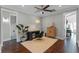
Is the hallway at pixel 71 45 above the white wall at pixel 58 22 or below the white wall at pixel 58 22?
below

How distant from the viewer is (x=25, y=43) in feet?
5.94

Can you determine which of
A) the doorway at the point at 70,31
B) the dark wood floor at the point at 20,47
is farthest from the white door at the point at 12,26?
the doorway at the point at 70,31

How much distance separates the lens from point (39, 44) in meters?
1.81

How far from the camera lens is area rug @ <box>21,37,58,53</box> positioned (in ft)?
5.77

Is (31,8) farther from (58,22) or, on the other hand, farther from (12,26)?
(58,22)

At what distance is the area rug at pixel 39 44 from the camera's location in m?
1.76

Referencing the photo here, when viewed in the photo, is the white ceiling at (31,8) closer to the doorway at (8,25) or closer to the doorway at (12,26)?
the doorway at (8,25)

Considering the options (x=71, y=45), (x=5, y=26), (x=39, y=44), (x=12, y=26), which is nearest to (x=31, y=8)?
(x=12, y=26)

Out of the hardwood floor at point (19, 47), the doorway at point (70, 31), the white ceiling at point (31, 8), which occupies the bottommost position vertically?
the hardwood floor at point (19, 47)

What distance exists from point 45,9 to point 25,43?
869 millimetres
